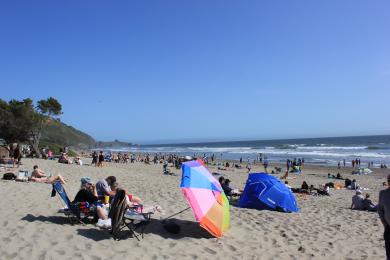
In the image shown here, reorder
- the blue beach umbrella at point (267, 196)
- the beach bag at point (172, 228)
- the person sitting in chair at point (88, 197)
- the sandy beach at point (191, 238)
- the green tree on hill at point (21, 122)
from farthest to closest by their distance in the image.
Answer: the green tree on hill at point (21, 122) → the blue beach umbrella at point (267, 196) → the person sitting in chair at point (88, 197) → the beach bag at point (172, 228) → the sandy beach at point (191, 238)

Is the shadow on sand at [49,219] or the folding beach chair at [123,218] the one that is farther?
the shadow on sand at [49,219]

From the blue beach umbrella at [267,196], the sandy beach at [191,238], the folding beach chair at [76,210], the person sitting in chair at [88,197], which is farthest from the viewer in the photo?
the blue beach umbrella at [267,196]

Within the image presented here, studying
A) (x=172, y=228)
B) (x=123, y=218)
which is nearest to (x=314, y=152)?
(x=172, y=228)

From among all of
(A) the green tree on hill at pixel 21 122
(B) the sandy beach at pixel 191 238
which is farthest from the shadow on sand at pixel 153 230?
(A) the green tree on hill at pixel 21 122

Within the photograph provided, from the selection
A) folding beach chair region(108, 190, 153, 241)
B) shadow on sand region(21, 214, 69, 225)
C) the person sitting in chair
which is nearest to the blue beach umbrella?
folding beach chair region(108, 190, 153, 241)

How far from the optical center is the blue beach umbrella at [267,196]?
34.5ft

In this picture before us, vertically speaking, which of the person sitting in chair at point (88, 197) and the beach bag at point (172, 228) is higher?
the person sitting in chair at point (88, 197)

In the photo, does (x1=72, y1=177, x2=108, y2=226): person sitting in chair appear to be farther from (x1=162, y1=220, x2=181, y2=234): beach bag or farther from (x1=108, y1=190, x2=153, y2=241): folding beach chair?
(x1=162, y1=220, x2=181, y2=234): beach bag

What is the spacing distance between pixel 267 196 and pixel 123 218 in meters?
5.08

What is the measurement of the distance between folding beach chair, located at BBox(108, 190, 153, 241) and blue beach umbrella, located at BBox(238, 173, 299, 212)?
13.7ft

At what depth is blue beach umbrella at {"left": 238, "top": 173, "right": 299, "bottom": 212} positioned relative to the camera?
10.5m

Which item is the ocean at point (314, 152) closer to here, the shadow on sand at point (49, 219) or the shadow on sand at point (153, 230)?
the shadow on sand at point (153, 230)

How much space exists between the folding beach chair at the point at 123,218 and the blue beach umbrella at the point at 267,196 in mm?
4173

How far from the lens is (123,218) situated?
21.9 feet
